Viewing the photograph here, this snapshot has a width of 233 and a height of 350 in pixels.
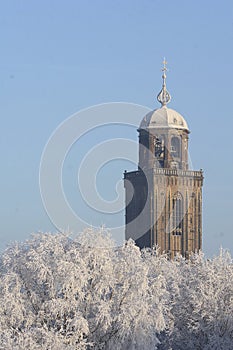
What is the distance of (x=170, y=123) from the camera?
3932 inches

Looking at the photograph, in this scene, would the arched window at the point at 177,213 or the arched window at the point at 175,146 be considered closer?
the arched window at the point at 177,213

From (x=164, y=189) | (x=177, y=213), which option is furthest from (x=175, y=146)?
(x=177, y=213)

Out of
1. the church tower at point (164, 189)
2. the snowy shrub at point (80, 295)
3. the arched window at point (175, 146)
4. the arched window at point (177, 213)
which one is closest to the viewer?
the snowy shrub at point (80, 295)

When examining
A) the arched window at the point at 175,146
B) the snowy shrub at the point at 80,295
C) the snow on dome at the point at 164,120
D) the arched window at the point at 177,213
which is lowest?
the snowy shrub at the point at 80,295

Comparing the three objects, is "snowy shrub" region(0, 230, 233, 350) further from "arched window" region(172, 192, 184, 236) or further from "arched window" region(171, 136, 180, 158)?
"arched window" region(171, 136, 180, 158)

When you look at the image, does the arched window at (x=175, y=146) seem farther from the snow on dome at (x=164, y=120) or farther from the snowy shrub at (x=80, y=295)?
the snowy shrub at (x=80, y=295)

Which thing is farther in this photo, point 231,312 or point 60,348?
point 231,312

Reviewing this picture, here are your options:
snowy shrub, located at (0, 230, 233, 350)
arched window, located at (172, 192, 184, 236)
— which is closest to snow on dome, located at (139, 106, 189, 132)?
arched window, located at (172, 192, 184, 236)

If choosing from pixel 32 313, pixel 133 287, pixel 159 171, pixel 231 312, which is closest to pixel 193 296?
pixel 231 312

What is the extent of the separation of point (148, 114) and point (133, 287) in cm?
5455

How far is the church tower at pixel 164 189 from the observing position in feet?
322

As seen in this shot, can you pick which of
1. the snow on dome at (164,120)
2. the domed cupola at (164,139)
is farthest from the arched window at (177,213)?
the snow on dome at (164,120)

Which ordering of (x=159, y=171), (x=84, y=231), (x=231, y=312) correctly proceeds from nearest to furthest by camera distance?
(x=84, y=231) < (x=231, y=312) < (x=159, y=171)

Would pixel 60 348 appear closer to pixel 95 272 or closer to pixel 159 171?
pixel 95 272
